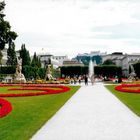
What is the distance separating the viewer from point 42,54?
16225 cm

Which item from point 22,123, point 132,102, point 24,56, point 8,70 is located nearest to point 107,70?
point 24,56

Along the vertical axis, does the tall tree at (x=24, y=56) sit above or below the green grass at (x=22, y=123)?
above

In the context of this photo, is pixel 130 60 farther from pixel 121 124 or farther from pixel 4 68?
pixel 121 124

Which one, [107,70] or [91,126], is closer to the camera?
[91,126]

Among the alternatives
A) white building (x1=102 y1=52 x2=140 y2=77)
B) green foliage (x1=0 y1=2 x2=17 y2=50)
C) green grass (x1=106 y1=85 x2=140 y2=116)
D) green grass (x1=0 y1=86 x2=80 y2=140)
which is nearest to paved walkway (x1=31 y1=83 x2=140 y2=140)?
green grass (x1=0 y1=86 x2=80 y2=140)

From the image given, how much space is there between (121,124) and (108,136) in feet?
6.23

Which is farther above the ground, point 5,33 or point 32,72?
point 5,33

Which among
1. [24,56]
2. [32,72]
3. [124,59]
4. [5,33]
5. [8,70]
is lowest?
[32,72]

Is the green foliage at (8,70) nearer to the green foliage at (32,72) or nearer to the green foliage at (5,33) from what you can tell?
the green foliage at (32,72)

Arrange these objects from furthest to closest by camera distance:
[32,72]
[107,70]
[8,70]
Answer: [107,70], [8,70], [32,72]

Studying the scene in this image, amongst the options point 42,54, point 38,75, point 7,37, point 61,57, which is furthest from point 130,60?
point 7,37

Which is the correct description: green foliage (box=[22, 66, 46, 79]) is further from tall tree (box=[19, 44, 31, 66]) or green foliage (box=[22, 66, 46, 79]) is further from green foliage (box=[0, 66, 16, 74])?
tall tree (box=[19, 44, 31, 66])

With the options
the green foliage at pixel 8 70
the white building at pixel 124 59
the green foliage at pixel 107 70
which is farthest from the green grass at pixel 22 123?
the white building at pixel 124 59

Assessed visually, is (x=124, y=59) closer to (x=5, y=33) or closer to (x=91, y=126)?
(x=5, y=33)
